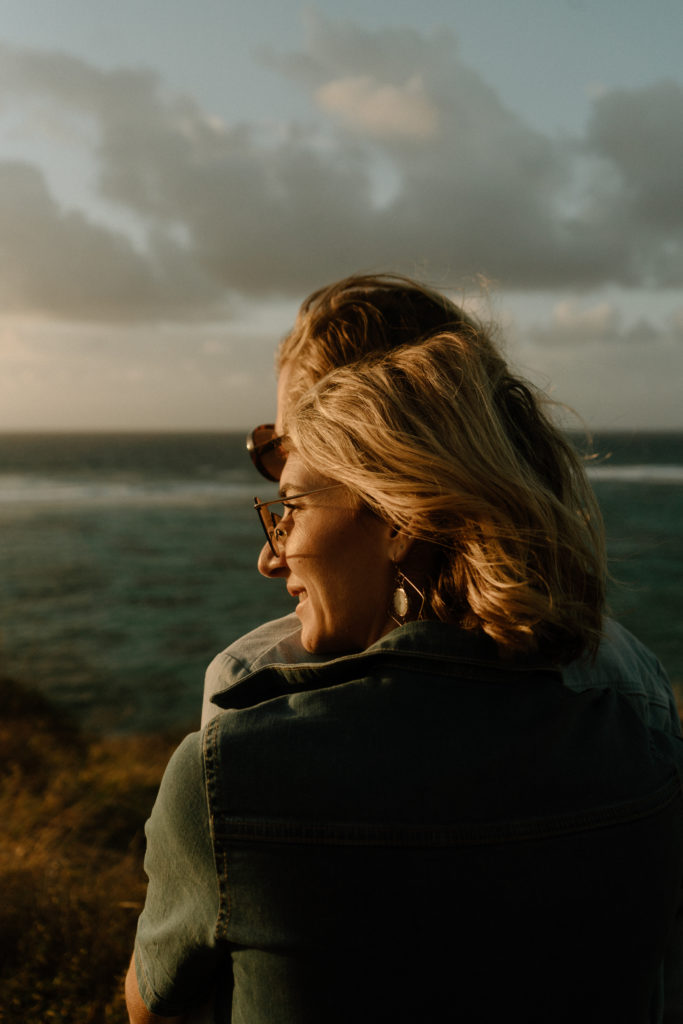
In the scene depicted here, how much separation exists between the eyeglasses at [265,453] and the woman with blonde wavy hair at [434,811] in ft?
2.39

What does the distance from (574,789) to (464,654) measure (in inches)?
10.2

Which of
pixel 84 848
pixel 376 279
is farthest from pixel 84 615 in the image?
pixel 376 279

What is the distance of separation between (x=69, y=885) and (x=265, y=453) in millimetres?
2215

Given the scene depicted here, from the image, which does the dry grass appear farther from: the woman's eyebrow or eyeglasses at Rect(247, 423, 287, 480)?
the woman's eyebrow

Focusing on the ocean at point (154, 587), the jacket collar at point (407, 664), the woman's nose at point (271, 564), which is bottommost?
the ocean at point (154, 587)

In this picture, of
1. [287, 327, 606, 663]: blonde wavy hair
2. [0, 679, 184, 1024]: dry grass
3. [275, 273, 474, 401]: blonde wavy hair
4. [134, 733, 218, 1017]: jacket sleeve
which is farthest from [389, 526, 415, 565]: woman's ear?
→ [0, 679, 184, 1024]: dry grass

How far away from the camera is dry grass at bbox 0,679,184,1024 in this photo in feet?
8.27

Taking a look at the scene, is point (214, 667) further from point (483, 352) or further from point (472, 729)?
point (483, 352)

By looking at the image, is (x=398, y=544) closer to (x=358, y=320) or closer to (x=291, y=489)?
(x=291, y=489)

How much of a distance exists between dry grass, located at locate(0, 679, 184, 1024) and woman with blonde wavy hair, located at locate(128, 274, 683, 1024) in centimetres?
144

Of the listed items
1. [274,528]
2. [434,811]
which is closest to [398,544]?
[274,528]

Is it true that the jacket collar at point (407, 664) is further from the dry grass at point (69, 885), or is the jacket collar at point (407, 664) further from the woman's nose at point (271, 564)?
the dry grass at point (69, 885)

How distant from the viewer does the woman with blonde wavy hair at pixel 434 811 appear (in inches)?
41.4

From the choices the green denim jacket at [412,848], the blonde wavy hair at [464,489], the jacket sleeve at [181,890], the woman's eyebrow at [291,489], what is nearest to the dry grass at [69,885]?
the jacket sleeve at [181,890]
